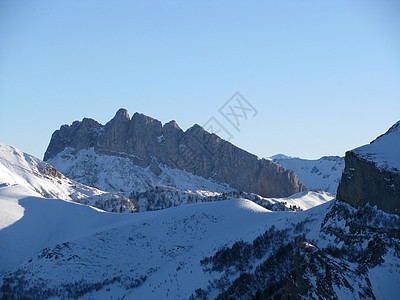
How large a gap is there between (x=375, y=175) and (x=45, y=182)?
422ft

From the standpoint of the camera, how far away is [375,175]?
47469 mm

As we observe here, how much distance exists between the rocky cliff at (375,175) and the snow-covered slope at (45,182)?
100529mm

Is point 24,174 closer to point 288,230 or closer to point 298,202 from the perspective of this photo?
point 298,202

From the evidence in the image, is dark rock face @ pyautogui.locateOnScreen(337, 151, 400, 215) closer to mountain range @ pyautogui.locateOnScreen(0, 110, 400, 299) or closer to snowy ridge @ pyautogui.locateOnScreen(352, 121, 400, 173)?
A: mountain range @ pyautogui.locateOnScreen(0, 110, 400, 299)

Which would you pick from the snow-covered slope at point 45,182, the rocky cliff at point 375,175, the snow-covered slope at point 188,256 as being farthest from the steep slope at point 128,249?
the snow-covered slope at point 45,182

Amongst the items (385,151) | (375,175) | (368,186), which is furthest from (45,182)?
(375,175)

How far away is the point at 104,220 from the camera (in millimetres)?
95062

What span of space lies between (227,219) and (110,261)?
18.9m

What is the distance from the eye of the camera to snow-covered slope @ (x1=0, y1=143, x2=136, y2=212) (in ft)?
497

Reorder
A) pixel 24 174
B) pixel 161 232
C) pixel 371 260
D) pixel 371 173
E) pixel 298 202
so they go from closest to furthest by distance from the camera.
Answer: pixel 371 260 < pixel 371 173 < pixel 161 232 < pixel 24 174 < pixel 298 202

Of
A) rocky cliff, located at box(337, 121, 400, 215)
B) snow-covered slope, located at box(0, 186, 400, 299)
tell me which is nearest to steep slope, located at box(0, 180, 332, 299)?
snow-covered slope, located at box(0, 186, 400, 299)

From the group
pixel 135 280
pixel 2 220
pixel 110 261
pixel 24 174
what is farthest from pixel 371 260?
pixel 24 174

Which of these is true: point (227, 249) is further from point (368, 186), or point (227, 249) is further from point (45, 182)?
point (45, 182)

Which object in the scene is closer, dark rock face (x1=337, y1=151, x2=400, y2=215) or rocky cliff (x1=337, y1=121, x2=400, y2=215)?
dark rock face (x1=337, y1=151, x2=400, y2=215)
